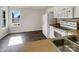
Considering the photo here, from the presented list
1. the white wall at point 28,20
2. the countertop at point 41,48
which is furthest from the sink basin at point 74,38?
the white wall at point 28,20

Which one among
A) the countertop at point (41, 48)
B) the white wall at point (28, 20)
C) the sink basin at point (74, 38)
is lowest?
the sink basin at point (74, 38)

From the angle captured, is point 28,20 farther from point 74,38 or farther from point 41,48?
point 41,48

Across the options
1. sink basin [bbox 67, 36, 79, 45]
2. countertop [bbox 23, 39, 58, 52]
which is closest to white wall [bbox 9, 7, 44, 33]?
sink basin [bbox 67, 36, 79, 45]

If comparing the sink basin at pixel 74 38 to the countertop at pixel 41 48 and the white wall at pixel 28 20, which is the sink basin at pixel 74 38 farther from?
the white wall at pixel 28 20

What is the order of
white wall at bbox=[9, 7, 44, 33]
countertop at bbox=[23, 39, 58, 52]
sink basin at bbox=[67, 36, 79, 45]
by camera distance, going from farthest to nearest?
white wall at bbox=[9, 7, 44, 33]
sink basin at bbox=[67, 36, 79, 45]
countertop at bbox=[23, 39, 58, 52]

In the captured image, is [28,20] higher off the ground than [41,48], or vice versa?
[28,20]

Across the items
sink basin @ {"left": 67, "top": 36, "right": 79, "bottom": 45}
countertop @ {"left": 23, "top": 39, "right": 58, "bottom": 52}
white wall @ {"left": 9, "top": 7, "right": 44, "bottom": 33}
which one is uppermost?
white wall @ {"left": 9, "top": 7, "right": 44, "bottom": 33}

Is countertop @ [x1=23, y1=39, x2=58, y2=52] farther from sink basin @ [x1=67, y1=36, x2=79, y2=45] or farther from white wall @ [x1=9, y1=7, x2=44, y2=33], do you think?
white wall @ [x1=9, y1=7, x2=44, y2=33]

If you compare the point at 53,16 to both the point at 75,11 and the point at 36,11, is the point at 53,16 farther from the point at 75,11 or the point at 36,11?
the point at 75,11

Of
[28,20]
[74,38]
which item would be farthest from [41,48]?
[28,20]

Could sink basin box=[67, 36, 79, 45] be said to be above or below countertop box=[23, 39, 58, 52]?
below

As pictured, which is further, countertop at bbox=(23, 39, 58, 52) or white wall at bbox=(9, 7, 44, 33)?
white wall at bbox=(9, 7, 44, 33)
